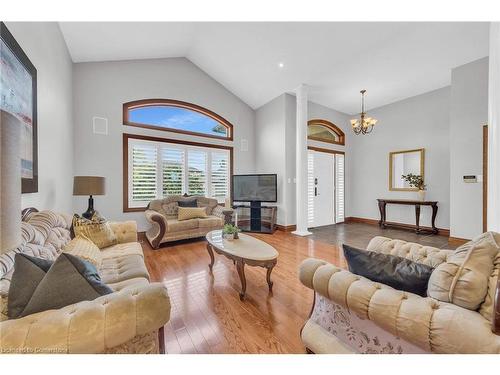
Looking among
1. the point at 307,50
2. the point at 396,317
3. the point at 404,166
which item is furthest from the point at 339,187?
the point at 396,317

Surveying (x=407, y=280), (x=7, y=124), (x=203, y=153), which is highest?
(x=203, y=153)

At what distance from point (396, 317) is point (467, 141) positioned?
4517mm

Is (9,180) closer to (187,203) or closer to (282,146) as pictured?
(187,203)

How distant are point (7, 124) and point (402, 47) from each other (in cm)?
478

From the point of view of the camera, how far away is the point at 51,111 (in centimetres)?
274

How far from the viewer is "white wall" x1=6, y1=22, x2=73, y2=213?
2.18 m

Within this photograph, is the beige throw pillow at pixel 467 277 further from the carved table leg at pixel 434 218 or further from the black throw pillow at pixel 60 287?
the carved table leg at pixel 434 218

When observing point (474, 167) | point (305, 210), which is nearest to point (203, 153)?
point (305, 210)

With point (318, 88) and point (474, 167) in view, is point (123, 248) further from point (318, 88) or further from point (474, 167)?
point (474, 167)

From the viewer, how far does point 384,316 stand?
95 cm

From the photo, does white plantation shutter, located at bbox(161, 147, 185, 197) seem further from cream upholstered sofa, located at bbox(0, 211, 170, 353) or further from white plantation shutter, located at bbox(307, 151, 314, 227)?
cream upholstered sofa, located at bbox(0, 211, 170, 353)

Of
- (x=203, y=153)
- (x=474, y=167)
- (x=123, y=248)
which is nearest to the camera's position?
(x=123, y=248)

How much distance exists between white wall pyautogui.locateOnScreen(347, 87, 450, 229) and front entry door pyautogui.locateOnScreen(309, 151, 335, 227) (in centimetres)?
83

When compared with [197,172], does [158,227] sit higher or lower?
lower
